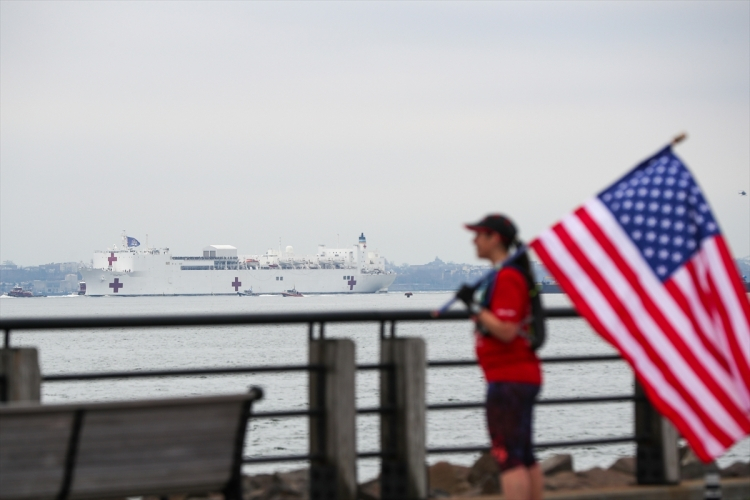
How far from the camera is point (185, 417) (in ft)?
13.6

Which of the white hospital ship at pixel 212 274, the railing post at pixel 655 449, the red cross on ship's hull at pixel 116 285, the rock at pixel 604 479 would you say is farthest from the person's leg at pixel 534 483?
the red cross on ship's hull at pixel 116 285

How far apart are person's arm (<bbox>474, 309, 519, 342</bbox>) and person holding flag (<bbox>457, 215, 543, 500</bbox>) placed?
0.04 feet

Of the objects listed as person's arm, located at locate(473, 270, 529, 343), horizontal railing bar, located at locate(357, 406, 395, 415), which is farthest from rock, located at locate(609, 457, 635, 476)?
person's arm, located at locate(473, 270, 529, 343)

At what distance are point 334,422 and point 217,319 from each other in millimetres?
765

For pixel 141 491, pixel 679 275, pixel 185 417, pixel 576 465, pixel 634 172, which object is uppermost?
pixel 634 172

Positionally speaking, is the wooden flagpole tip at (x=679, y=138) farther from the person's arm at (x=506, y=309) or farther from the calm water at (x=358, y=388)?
the calm water at (x=358, y=388)

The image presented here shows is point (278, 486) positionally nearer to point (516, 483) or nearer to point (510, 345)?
point (516, 483)

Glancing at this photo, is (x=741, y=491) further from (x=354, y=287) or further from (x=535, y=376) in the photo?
(x=354, y=287)

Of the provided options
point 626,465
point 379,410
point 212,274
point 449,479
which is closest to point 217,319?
point 379,410

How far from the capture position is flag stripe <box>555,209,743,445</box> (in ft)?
14.9

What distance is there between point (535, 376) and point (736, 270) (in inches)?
37.3

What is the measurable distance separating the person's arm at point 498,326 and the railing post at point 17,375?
1916 millimetres

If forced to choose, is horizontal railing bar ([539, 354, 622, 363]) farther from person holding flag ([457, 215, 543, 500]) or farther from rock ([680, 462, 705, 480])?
rock ([680, 462, 705, 480])

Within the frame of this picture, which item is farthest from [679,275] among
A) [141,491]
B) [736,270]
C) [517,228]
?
[141,491]
